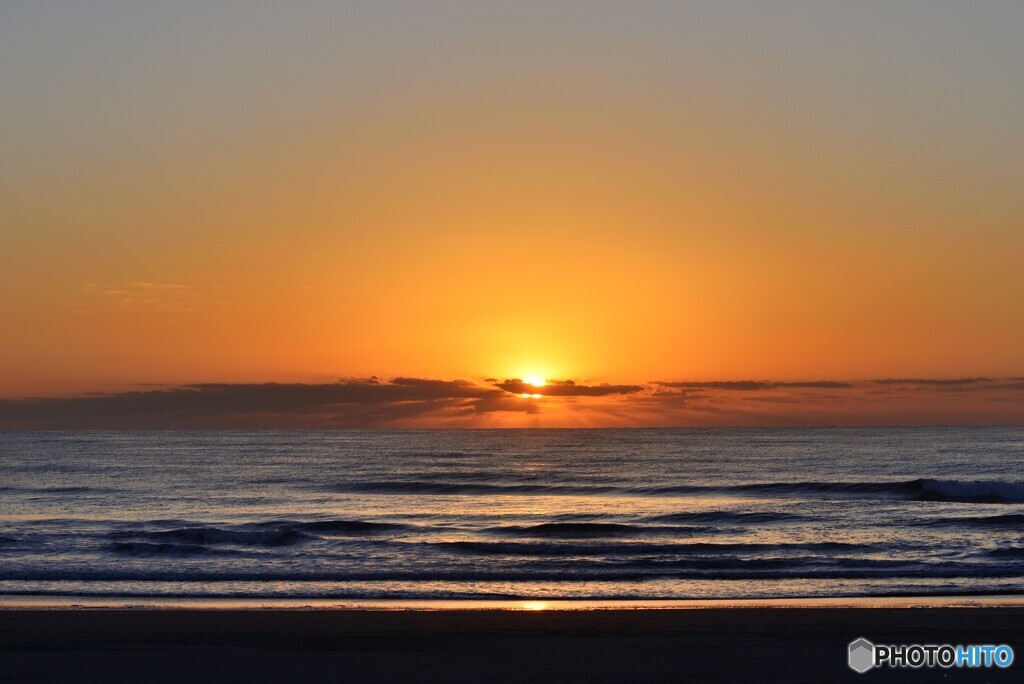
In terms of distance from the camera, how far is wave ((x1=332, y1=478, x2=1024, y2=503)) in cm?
5472

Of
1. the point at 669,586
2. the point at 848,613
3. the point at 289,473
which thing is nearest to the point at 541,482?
the point at 289,473

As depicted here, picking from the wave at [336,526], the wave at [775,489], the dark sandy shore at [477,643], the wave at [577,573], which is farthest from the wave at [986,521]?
the wave at [336,526]

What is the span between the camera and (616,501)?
51812 millimetres

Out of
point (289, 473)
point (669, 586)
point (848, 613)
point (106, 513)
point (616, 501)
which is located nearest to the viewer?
point (848, 613)

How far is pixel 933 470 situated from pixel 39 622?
67170 mm

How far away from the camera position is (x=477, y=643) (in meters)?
16.3

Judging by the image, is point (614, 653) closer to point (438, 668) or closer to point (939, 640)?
point (438, 668)

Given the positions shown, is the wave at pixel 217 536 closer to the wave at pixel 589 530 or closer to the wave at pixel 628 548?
the wave at pixel 628 548

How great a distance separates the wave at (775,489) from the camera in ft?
180

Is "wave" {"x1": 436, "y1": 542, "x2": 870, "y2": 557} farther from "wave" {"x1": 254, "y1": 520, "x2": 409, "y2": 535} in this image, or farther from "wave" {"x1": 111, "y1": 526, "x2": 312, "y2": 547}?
"wave" {"x1": 254, "y1": 520, "x2": 409, "y2": 535}

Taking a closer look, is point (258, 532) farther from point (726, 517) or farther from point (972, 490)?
point (972, 490)

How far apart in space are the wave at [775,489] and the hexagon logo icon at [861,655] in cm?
3909

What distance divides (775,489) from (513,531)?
26678mm

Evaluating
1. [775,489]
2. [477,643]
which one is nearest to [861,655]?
[477,643]
